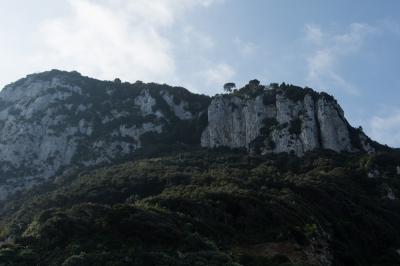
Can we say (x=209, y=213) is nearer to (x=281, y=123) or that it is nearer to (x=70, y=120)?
(x=281, y=123)

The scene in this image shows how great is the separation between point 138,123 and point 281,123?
35.6 m

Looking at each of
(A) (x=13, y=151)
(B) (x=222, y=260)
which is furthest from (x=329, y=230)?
(A) (x=13, y=151)

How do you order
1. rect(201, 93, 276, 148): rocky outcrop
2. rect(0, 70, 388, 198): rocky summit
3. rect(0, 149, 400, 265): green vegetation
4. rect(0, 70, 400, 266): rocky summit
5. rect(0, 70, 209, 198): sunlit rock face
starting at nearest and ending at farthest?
1. rect(0, 149, 400, 265): green vegetation
2. rect(0, 70, 400, 266): rocky summit
3. rect(0, 70, 388, 198): rocky summit
4. rect(201, 93, 276, 148): rocky outcrop
5. rect(0, 70, 209, 198): sunlit rock face

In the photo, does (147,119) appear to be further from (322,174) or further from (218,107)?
(322,174)

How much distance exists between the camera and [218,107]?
86375 millimetres

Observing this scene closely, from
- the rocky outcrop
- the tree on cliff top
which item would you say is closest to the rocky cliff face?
the rocky outcrop

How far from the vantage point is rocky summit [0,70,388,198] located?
72750mm

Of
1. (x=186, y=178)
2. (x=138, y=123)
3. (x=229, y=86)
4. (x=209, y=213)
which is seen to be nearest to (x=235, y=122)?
(x=138, y=123)

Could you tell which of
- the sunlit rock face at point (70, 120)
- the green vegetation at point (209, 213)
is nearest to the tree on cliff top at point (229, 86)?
the sunlit rock face at point (70, 120)

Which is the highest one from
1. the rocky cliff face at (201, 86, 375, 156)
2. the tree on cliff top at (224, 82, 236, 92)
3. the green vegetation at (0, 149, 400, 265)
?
the tree on cliff top at (224, 82, 236, 92)

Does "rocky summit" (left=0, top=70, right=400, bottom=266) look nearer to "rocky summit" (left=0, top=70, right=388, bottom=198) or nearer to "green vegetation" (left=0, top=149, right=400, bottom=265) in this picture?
"green vegetation" (left=0, top=149, right=400, bottom=265)

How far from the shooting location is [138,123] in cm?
9169

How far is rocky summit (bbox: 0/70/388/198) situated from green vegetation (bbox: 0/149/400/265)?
7.74 metres

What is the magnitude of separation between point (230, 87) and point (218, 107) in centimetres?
2522
